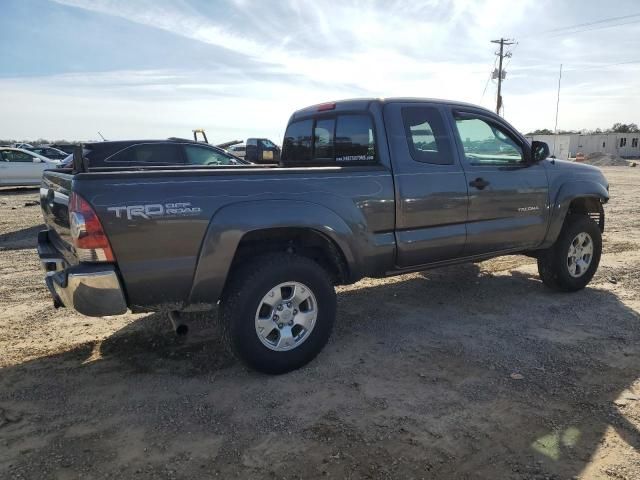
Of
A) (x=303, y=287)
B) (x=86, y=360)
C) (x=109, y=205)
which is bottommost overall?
(x=86, y=360)

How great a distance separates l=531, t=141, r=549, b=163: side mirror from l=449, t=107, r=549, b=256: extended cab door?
0.05m

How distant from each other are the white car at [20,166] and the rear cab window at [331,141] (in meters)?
14.3

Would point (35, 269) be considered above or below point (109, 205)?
below

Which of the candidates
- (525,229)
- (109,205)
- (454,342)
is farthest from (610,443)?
(109,205)

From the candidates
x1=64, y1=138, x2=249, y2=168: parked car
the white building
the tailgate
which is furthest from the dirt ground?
the white building

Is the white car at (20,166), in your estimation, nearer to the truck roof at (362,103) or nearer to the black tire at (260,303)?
the truck roof at (362,103)

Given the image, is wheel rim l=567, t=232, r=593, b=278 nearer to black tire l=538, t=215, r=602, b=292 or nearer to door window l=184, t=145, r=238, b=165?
black tire l=538, t=215, r=602, b=292

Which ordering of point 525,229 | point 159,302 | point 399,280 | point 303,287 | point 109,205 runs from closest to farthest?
point 109,205 → point 159,302 → point 303,287 → point 525,229 → point 399,280

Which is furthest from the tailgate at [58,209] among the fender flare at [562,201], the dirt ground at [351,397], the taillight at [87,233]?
the fender flare at [562,201]

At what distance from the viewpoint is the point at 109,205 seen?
9.57 ft

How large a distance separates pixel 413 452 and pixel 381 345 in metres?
1.48

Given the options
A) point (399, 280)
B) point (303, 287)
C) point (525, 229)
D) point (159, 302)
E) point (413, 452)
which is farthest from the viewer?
point (399, 280)

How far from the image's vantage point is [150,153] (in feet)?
29.6

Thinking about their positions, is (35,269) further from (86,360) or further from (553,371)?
(553,371)
